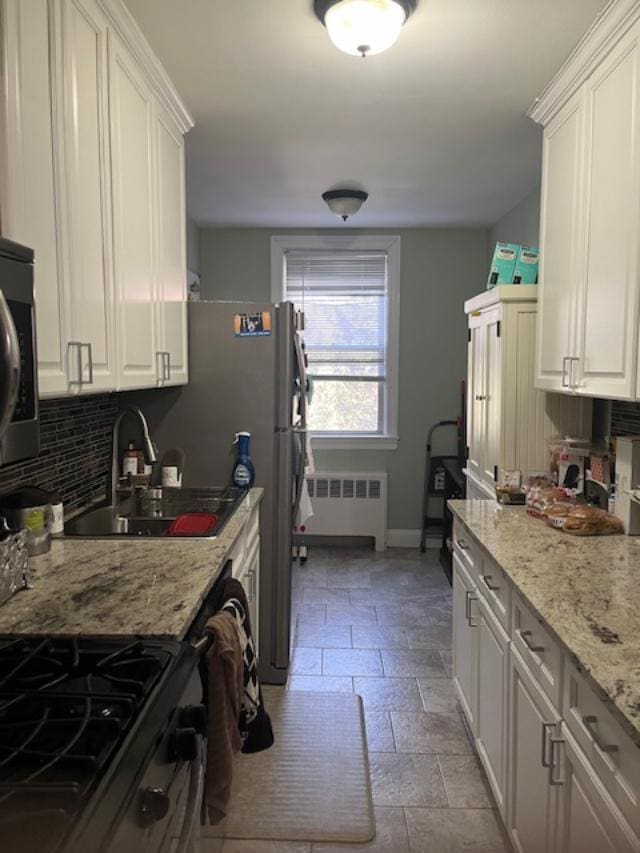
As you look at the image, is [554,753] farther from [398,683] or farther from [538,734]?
[398,683]

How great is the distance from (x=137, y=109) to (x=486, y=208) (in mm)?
2732

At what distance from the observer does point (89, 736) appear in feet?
3.07

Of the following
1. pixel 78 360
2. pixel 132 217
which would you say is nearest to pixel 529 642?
pixel 78 360

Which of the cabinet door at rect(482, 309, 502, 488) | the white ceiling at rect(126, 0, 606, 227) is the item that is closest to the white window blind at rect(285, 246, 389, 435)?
the white ceiling at rect(126, 0, 606, 227)

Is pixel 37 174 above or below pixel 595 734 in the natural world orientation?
above

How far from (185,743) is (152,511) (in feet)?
5.26

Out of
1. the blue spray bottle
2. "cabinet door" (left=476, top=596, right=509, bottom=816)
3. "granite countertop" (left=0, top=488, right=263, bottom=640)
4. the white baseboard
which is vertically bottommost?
the white baseboard

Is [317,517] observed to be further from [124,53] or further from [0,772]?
[0,772]

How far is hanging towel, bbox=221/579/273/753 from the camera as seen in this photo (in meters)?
→ 1.74

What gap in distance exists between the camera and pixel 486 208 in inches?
166

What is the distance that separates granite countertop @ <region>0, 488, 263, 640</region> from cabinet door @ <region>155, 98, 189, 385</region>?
81 cm

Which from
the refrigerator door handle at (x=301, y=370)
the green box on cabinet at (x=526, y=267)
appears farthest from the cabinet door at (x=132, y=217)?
the green box on cabinet at (x=526, y=267)

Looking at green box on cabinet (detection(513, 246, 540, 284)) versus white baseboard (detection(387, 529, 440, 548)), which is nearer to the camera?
green box on cabinet (detection(513, 246, 540, 284))

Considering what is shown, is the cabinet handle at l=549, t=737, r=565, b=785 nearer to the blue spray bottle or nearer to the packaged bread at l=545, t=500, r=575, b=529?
the packaged bread at l=545, t=500, r=575, b=529
